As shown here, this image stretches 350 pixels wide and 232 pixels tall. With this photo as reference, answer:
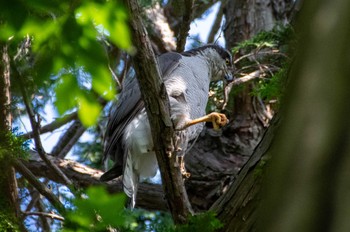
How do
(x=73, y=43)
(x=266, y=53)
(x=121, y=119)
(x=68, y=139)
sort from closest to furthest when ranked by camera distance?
(x=73, y=43) → (x=121, y=119) → (x=266, y=53) → (x=68, y=139)

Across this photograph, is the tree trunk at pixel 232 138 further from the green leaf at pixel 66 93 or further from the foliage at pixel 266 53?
the green leaf at pixel 66 93

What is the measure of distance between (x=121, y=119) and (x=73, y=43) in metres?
2.49

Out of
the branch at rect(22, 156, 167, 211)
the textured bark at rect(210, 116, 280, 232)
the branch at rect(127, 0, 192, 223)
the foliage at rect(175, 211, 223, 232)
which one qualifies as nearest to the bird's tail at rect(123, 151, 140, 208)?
the branch at rect(22, 156, 167, 211)

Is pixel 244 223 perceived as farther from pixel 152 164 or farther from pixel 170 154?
pixel 152 164

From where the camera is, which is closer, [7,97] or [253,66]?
[7,97]

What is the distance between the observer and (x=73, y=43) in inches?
71.2

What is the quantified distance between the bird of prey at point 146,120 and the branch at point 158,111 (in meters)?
0.82

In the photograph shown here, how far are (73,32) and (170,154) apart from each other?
4.38 ft

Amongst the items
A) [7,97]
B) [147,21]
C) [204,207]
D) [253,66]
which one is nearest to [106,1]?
[7,97]

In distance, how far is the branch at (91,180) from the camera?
4.55 metres

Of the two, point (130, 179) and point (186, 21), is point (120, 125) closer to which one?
point (130, 179)

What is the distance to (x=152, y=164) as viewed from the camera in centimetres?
430

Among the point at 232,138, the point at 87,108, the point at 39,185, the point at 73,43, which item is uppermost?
the point at 73,43

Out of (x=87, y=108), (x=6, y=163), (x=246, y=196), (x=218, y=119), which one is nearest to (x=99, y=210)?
(x=87, y=108)
